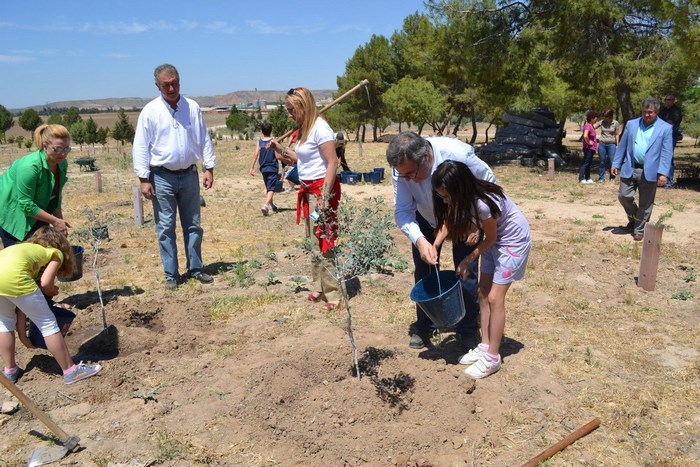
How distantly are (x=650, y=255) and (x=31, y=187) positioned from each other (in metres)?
5.34

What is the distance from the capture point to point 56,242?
3.70 meters

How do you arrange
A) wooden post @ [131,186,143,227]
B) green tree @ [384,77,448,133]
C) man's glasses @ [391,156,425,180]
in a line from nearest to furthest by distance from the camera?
man's glasses @ [391,156,425,180]
wooden post @ [131,186,143,227]
green tree @ [384,77,448,133]

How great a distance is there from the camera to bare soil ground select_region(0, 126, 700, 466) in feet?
9.76

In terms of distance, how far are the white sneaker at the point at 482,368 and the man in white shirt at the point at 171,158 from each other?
305cm

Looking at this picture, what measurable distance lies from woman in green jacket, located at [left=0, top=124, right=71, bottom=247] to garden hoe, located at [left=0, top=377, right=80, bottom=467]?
1598 millimetres

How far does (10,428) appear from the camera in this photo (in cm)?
328

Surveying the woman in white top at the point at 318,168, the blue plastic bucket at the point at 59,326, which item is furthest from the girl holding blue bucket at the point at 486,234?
the blue plastic bucket at the point at 59,326

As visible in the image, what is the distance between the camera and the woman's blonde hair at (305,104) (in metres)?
4.43

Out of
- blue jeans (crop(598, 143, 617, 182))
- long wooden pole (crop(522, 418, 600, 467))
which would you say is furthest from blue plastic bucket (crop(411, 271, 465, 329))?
blue jeans (crop(598, 143, 617, 182))

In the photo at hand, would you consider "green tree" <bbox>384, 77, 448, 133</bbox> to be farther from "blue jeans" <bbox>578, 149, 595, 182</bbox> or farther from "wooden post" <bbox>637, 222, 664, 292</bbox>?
"wooden post" <bbox>637, 222, 664, 292</bbox>

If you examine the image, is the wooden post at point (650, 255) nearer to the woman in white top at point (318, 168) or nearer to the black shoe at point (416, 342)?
the black shoe at point (416, 342)

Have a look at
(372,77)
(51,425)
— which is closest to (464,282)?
(51,425)

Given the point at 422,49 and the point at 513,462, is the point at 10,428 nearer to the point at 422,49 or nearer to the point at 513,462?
the point at 513,462

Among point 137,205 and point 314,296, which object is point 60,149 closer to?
point 314,296
